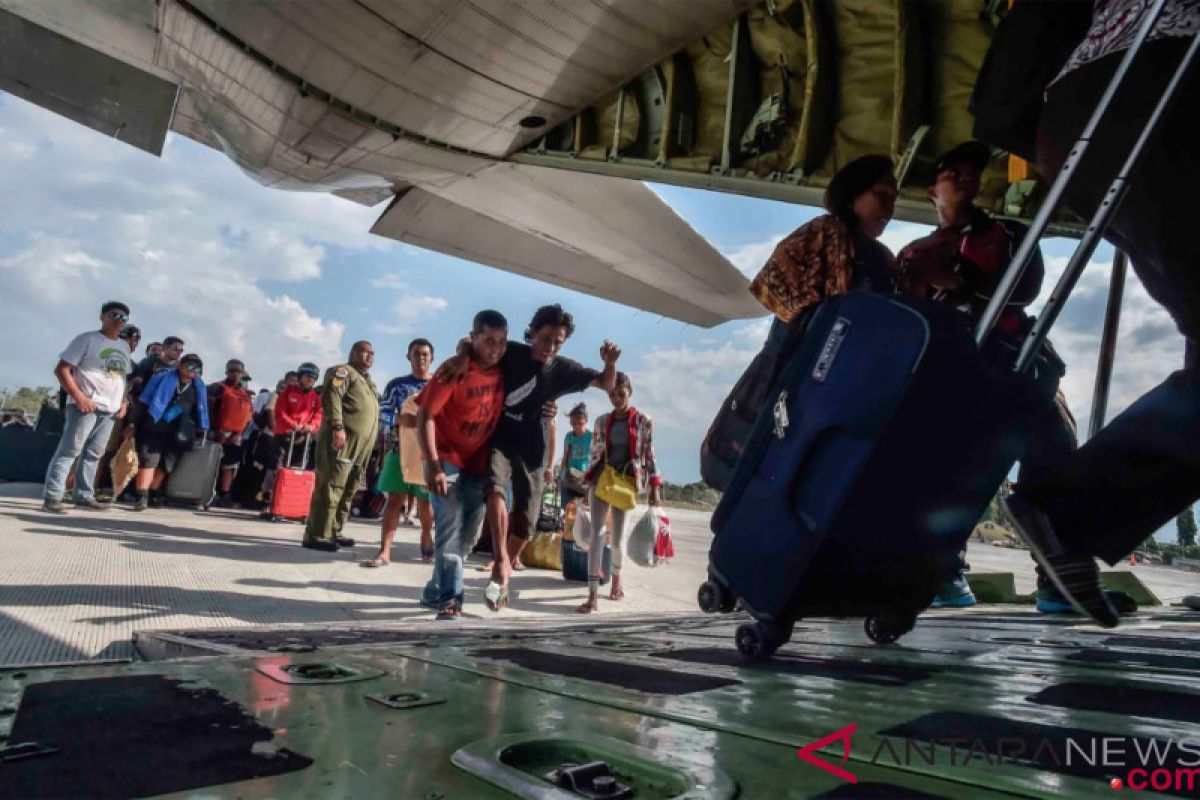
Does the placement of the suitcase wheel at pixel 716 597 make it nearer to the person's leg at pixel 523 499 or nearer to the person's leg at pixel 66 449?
the person's leg at pixel 523 499

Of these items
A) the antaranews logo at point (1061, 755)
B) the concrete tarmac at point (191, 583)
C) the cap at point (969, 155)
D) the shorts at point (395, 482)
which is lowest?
the concrete tarmac at point (191, 583)

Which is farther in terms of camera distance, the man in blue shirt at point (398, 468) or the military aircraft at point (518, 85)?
the military aircraft at point (518, 85)

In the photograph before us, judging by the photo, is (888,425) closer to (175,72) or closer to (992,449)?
(992,449)

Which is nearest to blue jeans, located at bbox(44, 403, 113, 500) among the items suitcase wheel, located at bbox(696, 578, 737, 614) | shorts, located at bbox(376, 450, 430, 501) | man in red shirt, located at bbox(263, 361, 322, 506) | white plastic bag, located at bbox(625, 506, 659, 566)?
man in red shirt, located at bbox(263, 361, 322, 506)

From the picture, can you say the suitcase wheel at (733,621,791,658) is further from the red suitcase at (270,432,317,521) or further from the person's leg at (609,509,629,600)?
the red suitcase at (270,432,317,521)

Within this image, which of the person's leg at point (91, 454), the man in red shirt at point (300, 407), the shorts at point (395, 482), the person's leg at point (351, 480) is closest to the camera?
the shorts at point (395, 482)

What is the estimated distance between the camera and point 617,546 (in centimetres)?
415

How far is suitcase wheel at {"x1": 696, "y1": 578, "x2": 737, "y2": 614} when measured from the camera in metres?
1.50

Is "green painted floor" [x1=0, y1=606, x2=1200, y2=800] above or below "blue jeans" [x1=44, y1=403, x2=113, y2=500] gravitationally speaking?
below

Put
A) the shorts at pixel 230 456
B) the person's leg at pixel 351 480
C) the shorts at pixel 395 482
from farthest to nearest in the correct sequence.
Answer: the shorts at pixel 230 456
the person's leg at pixel 351 480
the shorts at pixel 395 482

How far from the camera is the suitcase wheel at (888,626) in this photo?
1515mm

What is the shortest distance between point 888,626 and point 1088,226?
89cm

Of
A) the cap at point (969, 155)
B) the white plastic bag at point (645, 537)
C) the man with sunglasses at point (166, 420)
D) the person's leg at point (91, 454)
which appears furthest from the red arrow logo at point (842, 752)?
the man with sunglasses at point (166, 420)

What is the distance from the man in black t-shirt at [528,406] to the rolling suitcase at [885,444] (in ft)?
6.07
